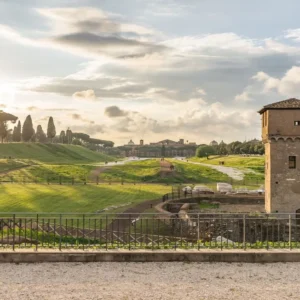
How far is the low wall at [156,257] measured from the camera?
45.9ft

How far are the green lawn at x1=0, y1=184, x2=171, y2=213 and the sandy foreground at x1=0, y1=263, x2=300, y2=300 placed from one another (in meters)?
24.3

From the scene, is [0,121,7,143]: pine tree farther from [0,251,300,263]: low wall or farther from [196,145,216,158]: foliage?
[0,251,300,263]: low wall

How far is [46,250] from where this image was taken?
14445mm

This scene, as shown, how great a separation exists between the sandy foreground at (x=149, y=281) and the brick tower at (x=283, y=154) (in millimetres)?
24972

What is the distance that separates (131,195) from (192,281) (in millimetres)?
36966

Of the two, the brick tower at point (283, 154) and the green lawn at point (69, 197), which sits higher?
the brick tower at point (283, 154)

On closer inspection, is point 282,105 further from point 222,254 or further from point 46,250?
point 46,250

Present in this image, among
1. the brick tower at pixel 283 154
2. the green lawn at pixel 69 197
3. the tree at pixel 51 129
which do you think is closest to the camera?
the brick tower at pixel 283 154

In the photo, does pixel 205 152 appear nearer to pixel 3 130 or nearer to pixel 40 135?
pixel 40 135

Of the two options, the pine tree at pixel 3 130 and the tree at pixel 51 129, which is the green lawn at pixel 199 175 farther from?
the tree at pixel 51 129

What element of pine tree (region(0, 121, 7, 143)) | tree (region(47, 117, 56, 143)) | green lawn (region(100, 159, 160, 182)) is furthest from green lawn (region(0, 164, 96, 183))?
tree (region(47, 117, 56, 143))

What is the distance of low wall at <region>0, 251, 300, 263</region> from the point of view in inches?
550

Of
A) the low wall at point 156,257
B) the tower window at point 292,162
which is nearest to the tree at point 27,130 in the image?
the tower window at point 292,162

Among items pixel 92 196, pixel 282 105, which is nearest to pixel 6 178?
pixel 92 196
